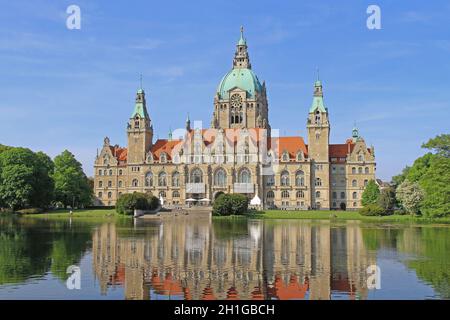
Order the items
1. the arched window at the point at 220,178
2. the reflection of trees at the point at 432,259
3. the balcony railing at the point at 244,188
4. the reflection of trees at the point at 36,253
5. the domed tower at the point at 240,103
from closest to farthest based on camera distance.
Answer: the reflection of trees at the point at 432,259 → the reflection of trees at the point at 36,253 → the balcony railing at the point at 244,188 → the arched window at the point at 220,178 → the domed tower at the point at 240,103

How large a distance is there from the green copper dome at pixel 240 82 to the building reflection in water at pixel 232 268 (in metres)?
82.4

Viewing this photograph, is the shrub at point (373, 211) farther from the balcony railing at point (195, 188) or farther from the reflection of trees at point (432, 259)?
A: the reflection of trees at point (432, 259)

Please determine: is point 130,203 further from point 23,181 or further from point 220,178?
point 220,178

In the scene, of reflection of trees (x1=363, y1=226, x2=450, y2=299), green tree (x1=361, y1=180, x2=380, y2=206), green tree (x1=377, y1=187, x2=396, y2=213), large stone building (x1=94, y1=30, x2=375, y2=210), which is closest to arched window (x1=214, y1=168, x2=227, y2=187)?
large stone building (x1=94, y1=30, x2=375, y2=210)

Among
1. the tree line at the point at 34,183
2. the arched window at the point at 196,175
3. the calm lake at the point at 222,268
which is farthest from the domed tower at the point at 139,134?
the calm lake at the point at 222,268

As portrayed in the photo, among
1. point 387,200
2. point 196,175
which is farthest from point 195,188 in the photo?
point 387,200

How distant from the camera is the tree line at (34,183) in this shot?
8900 centimetres

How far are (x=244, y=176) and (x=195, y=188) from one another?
10.4 metres

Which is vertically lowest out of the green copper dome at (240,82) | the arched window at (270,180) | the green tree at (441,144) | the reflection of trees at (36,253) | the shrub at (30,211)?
the reflection of trees at (36,253)

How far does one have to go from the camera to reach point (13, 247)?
119 ft

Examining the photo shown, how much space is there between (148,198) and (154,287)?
70.8 m

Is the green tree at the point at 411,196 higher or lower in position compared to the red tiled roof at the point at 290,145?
lower

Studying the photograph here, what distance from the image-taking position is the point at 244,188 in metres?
109
